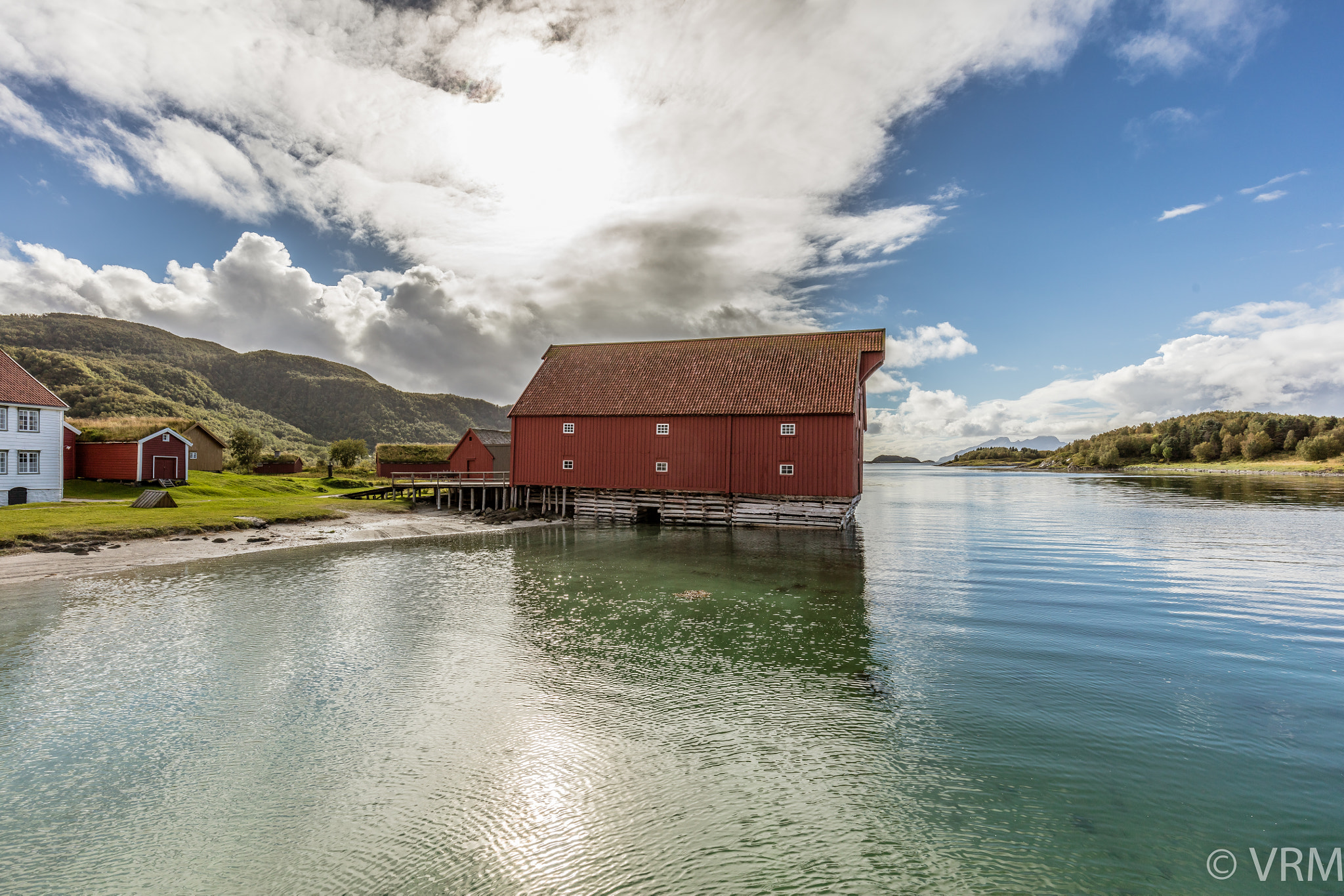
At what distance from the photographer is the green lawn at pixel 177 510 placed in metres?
21.7

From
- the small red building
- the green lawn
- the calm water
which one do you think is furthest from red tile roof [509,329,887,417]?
the small red building

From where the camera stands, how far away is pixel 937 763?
23.8ft

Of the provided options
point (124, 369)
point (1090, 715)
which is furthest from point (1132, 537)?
point (124, 369)

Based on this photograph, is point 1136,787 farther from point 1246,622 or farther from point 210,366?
point 210,366

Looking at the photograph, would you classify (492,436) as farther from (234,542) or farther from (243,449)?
(243,449)

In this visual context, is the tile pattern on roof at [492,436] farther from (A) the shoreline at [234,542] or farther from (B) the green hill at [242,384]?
(B) the green hill at [242,384]

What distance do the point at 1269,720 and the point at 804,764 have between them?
7.23m

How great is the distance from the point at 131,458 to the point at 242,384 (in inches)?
4521

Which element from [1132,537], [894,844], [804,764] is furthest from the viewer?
[1132,537]

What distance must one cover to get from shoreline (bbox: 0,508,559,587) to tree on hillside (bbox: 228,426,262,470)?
1240 inches

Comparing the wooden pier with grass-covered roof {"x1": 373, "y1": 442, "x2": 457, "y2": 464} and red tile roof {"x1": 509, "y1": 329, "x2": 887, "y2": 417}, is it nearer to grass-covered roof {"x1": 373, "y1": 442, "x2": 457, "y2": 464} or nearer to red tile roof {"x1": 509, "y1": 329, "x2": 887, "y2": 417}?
red tile roof {"x1": 509, "y1": 329, "x2": 887, "y2": 417}

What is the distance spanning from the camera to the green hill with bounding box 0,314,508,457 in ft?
338

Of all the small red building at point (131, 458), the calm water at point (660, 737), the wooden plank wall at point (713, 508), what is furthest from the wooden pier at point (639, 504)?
the calm water at point (660, 737)

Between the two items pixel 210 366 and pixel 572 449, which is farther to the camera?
pixel 210 366
